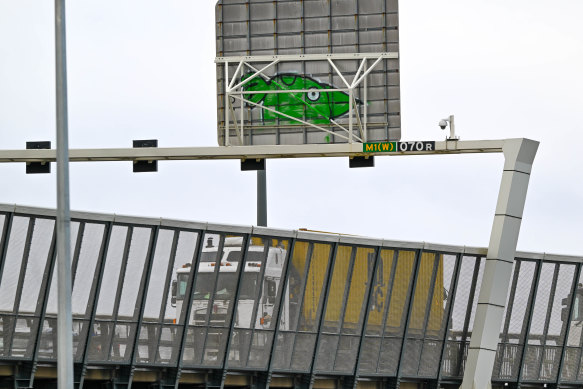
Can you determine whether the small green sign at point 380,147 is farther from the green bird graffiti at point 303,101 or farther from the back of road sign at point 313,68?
the green bird graffiti at point 303,101

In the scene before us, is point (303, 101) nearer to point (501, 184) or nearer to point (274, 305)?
point (501, 184)

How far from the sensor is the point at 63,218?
1977 cm

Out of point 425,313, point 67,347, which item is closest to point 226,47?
point 425,313

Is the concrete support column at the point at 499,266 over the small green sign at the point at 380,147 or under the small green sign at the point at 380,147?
under

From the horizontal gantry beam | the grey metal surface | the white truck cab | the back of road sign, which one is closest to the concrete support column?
the grey metal surface

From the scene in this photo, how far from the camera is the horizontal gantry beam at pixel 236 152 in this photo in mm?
33584

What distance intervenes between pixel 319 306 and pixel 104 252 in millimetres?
6261

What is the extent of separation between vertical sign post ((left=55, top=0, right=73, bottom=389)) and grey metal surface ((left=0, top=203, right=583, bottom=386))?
5752 mm

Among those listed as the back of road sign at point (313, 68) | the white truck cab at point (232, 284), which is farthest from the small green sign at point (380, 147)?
the white truck cab at point (232, 284)

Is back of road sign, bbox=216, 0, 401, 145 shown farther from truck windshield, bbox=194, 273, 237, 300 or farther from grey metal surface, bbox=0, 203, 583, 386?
truck windshield, bbox=194, 273, 237, 300

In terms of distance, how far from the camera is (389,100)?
38625mm

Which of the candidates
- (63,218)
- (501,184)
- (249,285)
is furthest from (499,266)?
(63,218)

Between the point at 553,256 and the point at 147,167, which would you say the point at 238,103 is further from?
the point at 553,256

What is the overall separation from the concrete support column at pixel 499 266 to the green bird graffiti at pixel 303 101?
7326mm
